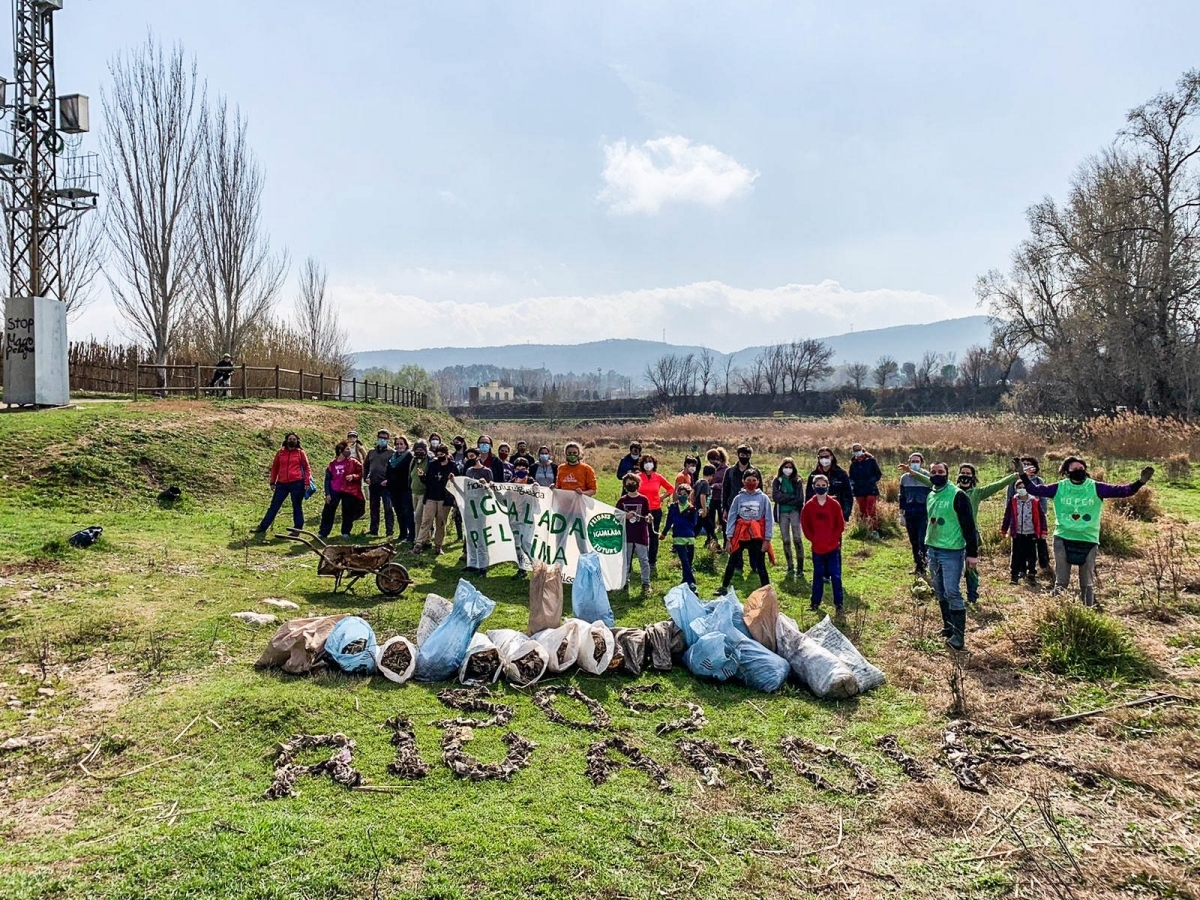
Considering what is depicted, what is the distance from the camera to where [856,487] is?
13.4 metres

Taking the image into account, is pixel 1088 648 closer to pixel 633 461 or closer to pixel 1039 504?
pixel 1039 504

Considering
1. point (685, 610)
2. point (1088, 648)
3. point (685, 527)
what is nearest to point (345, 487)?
point (685, 527)

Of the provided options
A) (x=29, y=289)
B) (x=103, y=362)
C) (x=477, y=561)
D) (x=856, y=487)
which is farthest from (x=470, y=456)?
(x=103, y=362)

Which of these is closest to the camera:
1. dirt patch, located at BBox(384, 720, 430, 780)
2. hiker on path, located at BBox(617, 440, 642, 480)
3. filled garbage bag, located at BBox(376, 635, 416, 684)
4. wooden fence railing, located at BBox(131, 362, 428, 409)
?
dirt patch, located at BBox(384, 720, 430, 780)

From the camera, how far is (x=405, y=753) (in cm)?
517

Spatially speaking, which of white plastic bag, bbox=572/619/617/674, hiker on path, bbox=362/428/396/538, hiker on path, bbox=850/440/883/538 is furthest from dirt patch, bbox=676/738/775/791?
hiker on path, bbox=362/428/396/538

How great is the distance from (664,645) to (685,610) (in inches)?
18.0

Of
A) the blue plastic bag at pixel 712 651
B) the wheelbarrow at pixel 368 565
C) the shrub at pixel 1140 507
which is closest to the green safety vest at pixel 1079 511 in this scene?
the blue plastic bag at pixel 712 651

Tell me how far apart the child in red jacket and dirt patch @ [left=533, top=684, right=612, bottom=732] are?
414 cm

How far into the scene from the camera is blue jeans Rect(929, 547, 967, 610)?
26.7 ft

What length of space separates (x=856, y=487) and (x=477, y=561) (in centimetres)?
738

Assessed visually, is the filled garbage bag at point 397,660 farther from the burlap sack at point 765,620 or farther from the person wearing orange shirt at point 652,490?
the person wearing orange shirt at point 652,490

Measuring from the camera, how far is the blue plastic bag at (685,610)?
7.29 m

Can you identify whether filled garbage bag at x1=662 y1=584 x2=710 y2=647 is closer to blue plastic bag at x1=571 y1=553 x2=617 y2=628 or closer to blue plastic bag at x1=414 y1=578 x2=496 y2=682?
blue plastic bag at x1=571 y1=553 x2=617 y2=628
